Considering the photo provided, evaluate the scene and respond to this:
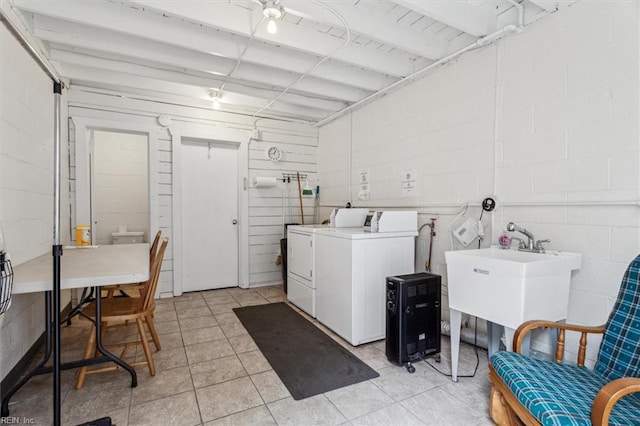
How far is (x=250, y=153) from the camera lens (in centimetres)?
482

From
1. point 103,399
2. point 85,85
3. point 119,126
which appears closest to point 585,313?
point 103,399

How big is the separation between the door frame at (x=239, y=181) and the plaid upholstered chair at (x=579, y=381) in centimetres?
374

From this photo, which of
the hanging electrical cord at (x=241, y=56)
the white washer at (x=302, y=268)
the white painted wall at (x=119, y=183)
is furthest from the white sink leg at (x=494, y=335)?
the white painted wall at (x=119, y=183)

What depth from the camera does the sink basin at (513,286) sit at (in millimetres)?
1805

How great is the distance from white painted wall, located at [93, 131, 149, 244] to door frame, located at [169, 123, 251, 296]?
1.20 m

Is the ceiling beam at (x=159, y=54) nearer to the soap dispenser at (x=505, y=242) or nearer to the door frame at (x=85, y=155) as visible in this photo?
the door frame at (x=85, y=155)

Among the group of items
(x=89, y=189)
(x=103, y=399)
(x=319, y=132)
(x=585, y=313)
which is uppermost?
(x=319, y=132)

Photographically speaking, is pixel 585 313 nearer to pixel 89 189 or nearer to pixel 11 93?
pixel 11 93

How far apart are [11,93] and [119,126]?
1841mm

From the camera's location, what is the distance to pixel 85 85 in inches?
151

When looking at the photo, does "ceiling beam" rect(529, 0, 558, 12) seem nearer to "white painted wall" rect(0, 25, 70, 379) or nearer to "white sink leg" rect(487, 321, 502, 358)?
"white sink leg" rect(487, 321, 502, 358)

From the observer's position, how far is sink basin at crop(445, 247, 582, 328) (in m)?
1.80

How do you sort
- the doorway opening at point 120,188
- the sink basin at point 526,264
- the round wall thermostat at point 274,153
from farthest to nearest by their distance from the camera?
the doorway opening at point 120,188, the round wall thermostat at point 274,153, the sink basin at point 526,264

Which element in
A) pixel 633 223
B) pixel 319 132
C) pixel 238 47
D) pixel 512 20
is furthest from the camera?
pixel 319 132
